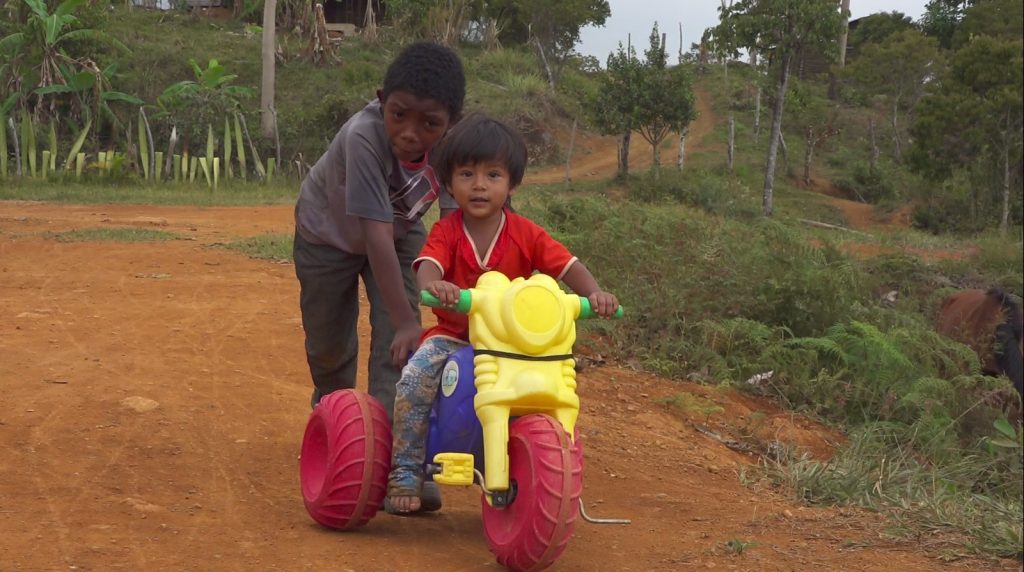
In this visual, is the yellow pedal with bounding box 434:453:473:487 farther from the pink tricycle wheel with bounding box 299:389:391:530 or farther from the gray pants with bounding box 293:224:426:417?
the gray pants with bounding box 293:224:426:417

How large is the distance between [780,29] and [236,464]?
1730 centimetres

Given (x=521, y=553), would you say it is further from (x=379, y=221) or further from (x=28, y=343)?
(x=28, y=343)

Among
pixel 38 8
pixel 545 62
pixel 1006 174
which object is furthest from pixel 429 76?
pixel 545 62

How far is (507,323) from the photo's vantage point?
131 inches

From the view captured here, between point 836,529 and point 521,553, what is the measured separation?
4.95ft

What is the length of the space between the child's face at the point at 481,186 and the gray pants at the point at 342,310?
2.42ft

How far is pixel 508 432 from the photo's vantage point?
11.0ft

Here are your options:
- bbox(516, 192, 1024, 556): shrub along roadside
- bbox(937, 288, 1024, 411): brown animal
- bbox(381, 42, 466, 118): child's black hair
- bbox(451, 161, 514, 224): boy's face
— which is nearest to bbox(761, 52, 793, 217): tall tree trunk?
bbox(516, 192, 1024, 556): shrub along roadside

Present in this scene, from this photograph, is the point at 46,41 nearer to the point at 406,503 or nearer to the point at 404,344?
the point at 404,344

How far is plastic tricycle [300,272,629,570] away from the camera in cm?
321

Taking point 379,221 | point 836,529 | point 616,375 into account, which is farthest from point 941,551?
point 616,375

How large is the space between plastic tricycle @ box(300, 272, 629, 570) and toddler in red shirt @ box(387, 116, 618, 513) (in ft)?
0.22

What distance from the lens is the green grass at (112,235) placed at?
10.8 metres

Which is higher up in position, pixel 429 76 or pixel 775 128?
pixel 429 76
